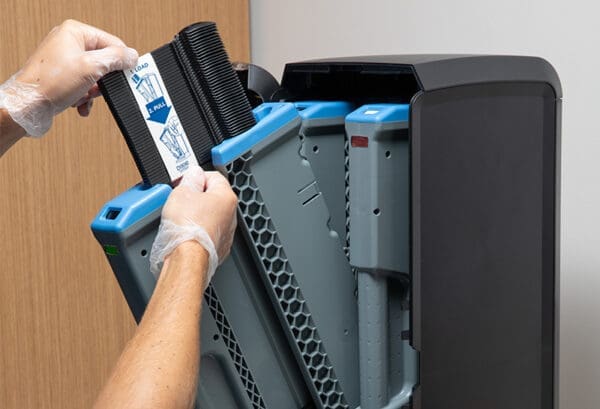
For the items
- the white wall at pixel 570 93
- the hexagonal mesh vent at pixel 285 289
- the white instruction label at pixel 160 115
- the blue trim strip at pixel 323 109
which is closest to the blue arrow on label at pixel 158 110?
the white instruction label at pixel 160 115

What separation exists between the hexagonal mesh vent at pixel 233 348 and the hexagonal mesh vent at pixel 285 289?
74mm

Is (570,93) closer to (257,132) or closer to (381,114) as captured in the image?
(381,114)

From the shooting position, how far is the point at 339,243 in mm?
1210

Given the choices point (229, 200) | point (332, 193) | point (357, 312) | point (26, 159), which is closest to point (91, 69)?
point (229, 200)

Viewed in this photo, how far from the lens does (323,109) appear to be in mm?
1214

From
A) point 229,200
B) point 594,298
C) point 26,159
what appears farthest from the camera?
point 26,159

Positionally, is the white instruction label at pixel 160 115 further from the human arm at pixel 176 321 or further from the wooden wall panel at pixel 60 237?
the wooden wall panel at pixel 60 237

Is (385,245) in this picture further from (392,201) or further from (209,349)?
(209,349)

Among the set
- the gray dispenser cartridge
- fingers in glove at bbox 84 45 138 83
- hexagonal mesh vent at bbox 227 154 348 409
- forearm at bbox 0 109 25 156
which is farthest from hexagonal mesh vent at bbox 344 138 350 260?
forearm at bbox 0 109 25 156

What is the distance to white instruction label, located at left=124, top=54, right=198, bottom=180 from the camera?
105 centimetres

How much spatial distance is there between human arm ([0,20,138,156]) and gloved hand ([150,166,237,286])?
0.57ft

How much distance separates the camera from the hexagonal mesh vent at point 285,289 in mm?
1104

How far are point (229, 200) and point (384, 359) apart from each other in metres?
0.33

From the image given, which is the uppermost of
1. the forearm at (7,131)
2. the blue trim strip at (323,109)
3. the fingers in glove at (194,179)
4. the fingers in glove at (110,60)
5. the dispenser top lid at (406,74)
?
the fingers in glove at (110,60)
